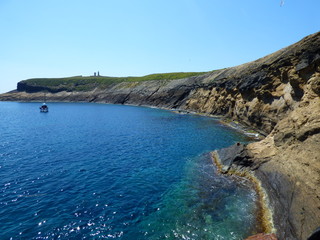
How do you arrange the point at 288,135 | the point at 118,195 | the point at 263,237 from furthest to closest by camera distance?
the point at 288,135 < the point at 118,195 < the point at 263,237

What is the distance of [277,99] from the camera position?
42.8 meters

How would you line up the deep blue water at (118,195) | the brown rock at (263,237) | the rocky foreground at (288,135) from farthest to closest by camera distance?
the deep blue water at (118,195)
the rocky foreground at (288,135)
the brown rock at (263,237)

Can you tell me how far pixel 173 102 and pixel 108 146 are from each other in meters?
80.7

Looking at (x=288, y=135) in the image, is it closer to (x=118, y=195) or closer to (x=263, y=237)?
(x=263, y=237)

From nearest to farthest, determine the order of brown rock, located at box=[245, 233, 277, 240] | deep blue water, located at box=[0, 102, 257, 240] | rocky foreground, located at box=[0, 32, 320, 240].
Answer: brown rock, located at box=[245, 233, 277, 240] → rocky foreground, located at box=[0, 32, 320, 240] → deep blue water, located at box=[0, 102, 257, 240]

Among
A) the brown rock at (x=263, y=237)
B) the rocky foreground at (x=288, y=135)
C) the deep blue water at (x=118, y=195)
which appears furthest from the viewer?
the deep blue water at (x=118, y=195)

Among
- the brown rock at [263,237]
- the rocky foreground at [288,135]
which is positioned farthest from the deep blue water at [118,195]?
the rocky foreground at [288,135]

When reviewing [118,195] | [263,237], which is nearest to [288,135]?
[263,237]

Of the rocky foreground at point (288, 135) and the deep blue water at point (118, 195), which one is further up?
the rocky foreground at point (288, 135)

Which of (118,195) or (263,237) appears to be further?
(118,195)

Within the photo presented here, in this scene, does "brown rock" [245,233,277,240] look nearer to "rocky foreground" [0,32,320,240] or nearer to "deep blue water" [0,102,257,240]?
"rocky foreground" [0,32,320,240]

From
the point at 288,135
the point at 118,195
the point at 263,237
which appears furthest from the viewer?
the point at 288,135

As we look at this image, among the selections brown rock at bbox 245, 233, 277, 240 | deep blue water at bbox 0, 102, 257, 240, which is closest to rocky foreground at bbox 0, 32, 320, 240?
brown rock at bbox 245, 233, 277, 240

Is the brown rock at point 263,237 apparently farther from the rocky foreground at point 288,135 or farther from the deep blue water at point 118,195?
the deep blue water at point 118,195
